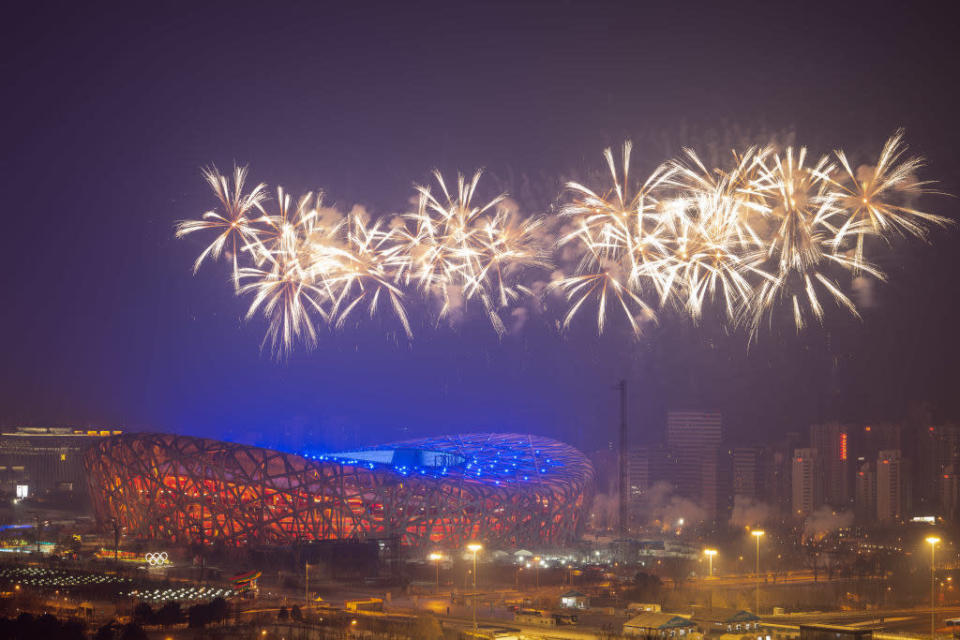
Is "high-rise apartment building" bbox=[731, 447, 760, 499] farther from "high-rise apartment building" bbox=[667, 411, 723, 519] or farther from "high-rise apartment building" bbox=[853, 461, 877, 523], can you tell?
"high-rise apartment building" bbox=[853, 461, 877, 523]

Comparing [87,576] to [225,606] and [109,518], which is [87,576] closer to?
[225,606]

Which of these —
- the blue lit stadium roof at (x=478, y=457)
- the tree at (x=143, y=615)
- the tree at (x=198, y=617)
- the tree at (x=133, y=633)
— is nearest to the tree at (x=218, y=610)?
the tree at (x=198, y=617)

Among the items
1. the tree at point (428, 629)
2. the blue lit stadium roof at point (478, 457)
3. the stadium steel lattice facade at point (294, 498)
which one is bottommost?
the tree at point (428, 629)

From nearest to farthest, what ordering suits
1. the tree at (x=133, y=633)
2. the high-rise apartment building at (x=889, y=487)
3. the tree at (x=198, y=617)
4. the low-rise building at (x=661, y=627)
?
the tree at (x=133, y=633) → the low-rise building at (x=661, y=627) → the tree at (x=198, y=617) → the high-rise apartment building at (x=889, y=487)

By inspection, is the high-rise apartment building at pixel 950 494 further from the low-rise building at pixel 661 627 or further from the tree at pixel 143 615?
the tree at pixel 143 615

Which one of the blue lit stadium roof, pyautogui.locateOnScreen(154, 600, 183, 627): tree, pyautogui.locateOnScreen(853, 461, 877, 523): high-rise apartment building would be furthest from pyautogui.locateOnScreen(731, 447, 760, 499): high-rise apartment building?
pyautogui.locateOnScreen(154, 600, 183, 627): tree

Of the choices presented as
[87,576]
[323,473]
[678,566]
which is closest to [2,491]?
[323,473]

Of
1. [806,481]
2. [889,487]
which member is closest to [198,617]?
[889,487]

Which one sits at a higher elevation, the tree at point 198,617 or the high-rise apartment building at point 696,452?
the high-rise apartment building at point 696,452
